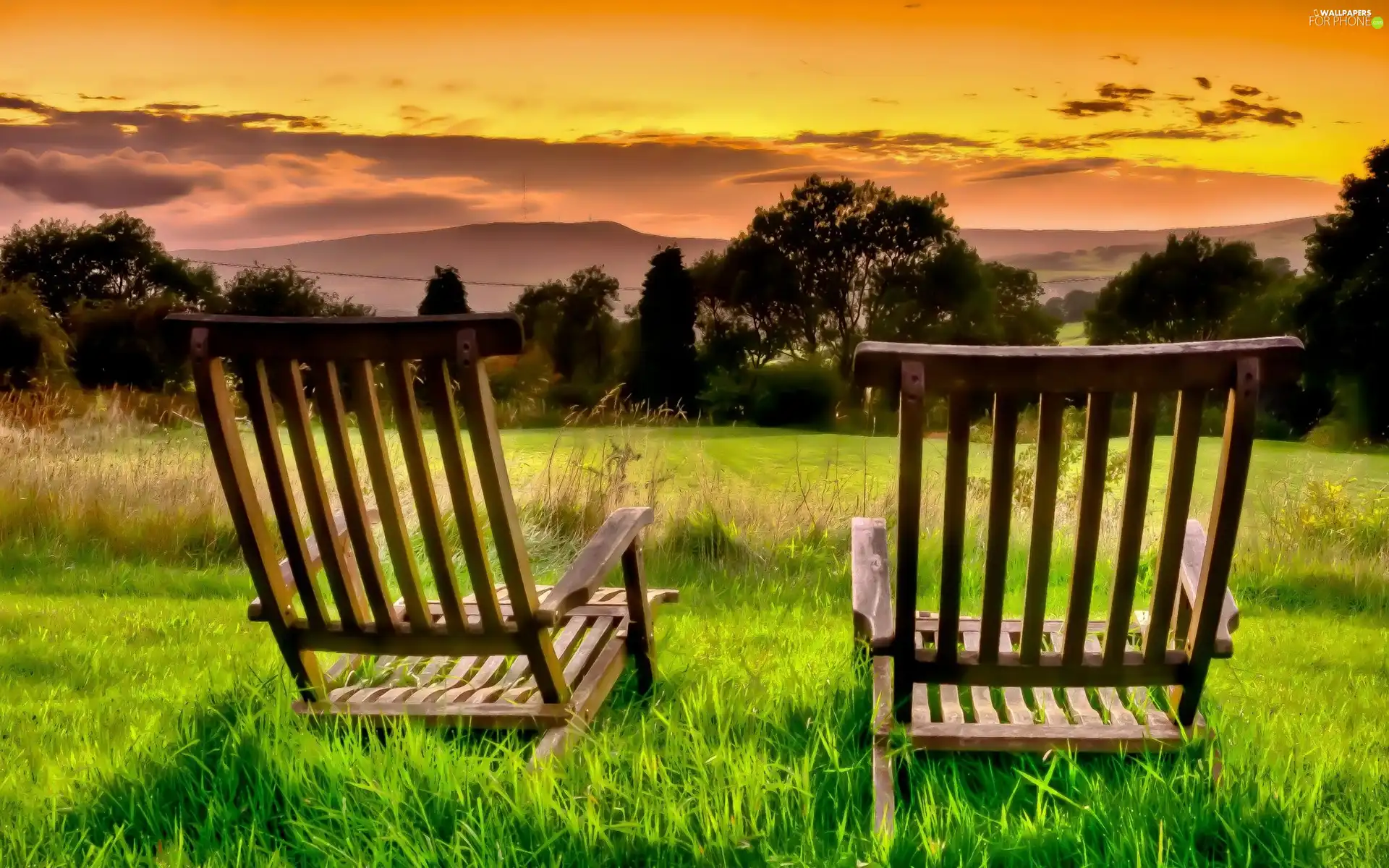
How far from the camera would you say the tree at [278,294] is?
89.3 feet

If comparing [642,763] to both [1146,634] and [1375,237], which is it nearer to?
[1146,634]

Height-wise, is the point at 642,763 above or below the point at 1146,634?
below

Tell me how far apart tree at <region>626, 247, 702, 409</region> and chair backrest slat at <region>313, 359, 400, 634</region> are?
16.4m

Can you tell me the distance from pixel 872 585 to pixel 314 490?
1243 millimetres

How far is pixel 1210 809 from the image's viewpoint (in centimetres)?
224

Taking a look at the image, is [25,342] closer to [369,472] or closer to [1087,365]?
Result: [369,472]

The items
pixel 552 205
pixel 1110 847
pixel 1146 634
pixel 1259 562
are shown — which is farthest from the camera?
pixel 552 205

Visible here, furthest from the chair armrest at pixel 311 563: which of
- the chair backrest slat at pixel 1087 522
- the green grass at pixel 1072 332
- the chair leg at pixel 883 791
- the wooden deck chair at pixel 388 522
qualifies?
the green grass at pixel 1072 332

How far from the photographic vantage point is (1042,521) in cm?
230

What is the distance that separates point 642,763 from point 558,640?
81 cm

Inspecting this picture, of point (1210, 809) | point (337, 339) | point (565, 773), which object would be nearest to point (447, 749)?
point (565, 773)

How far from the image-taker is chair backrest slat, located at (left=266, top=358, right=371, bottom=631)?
2398 millimetres

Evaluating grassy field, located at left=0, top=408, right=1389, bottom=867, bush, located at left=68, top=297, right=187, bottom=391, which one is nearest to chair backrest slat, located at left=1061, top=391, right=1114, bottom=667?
grassy field, located at left=0, top=408, right=1389, bottom=867

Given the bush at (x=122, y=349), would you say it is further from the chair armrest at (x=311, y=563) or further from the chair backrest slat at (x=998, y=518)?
the chair backrest slat at (x=998, y=518)
